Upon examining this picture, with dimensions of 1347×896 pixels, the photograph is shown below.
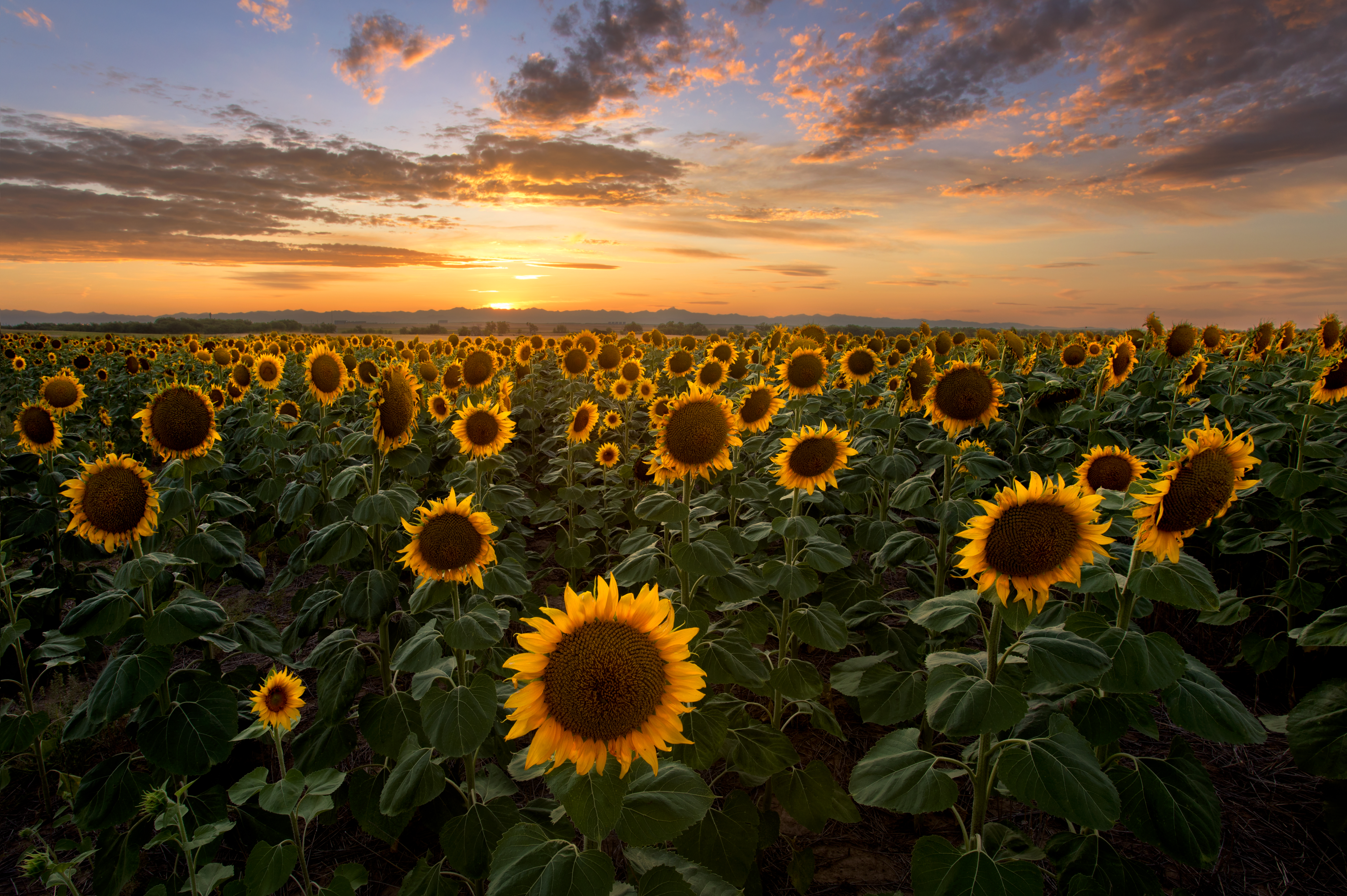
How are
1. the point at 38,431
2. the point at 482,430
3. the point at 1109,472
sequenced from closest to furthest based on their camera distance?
the point at 1109,472 < the point at 482,430 < the point at 38,431

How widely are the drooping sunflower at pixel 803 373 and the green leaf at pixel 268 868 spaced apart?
18.5 ft

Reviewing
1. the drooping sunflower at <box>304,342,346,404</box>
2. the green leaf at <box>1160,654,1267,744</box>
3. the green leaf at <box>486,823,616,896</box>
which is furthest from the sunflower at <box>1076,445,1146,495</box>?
the drooping sunflower at <box>304,342,346,404</box>

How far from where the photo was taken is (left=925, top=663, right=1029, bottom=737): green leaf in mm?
2188

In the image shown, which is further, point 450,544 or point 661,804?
point 450,544

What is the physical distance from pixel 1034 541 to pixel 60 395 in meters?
10.7

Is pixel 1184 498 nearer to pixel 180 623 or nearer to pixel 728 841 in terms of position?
pixel 728 841

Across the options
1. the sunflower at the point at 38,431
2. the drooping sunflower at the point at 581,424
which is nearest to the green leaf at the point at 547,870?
the drooping sunflower at the point at 581,424

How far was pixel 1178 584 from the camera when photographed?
2.41 metres

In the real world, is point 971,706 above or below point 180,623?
above

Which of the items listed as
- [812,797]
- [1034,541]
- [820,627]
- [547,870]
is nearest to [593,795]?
[547,870]

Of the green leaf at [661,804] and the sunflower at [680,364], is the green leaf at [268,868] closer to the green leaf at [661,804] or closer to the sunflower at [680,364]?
the green leaf at [661,804]

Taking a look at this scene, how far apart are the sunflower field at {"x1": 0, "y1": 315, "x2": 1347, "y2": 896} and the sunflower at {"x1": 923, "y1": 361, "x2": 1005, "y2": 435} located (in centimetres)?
3

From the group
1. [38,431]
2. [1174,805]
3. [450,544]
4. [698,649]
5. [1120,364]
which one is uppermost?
[1120,364]

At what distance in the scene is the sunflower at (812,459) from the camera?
4.23 metres
